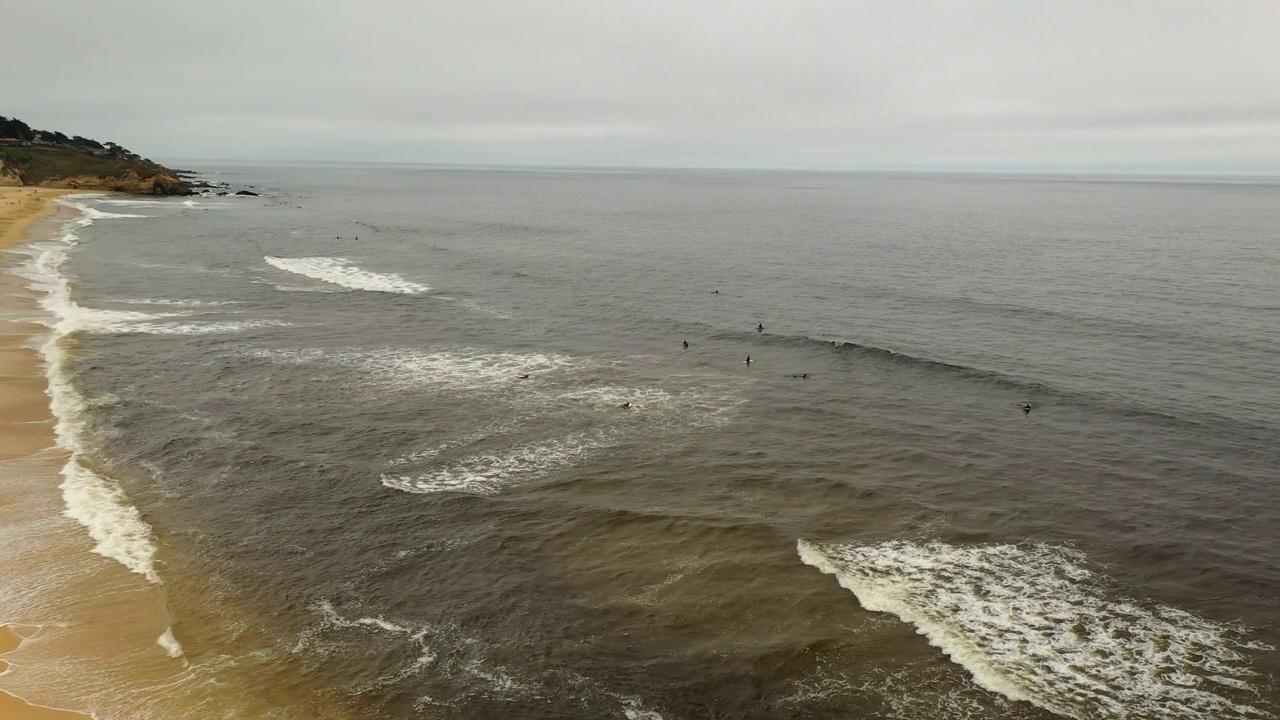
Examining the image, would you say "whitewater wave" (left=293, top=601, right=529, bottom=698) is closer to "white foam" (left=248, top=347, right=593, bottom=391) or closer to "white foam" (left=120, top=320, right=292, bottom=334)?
"white foam" (left=248, top=347, right=593, bottom=391)

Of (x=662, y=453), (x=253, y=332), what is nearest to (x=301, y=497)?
(x=662, y=453)

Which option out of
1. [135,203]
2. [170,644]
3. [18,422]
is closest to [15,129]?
[135,203]

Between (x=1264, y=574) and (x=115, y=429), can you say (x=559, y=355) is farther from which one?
(x=1264, y=574)

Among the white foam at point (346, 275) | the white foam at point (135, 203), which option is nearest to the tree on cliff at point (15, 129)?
the white foam at point (135, 203)

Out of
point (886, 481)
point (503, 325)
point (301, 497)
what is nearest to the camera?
point (301, 497)

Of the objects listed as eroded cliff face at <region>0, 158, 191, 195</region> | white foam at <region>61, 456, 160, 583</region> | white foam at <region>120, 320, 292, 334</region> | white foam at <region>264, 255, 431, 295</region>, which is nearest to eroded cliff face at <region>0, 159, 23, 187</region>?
eroded cliff face at <region>0, 158, 191, 195</region>

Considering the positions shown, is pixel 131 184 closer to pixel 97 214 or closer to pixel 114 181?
pixel 114 181

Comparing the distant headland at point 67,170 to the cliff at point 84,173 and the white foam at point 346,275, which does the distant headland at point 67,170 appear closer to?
the cliff at point 84,173
